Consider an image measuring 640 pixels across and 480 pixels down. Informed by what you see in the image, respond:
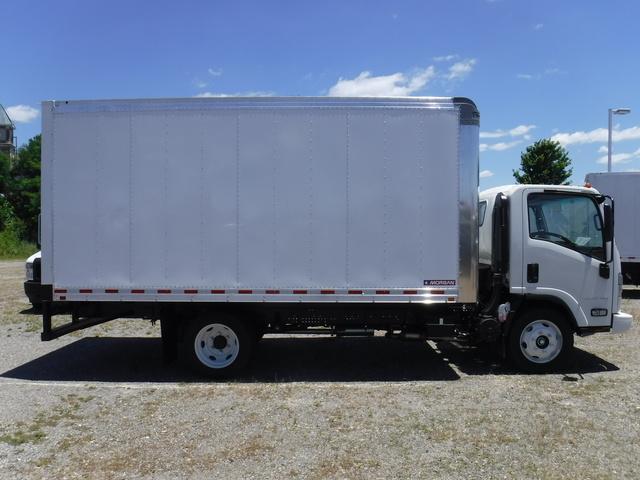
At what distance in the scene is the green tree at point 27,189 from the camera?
41125 millimetres

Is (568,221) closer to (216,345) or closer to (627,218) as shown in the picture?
(216,345)

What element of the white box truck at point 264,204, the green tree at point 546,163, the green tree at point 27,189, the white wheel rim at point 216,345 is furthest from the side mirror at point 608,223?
the green tree at point 27,189

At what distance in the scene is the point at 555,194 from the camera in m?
6.86

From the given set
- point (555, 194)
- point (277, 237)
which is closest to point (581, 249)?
point (555, 194)

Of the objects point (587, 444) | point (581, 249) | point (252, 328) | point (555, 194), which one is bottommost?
point (587, 444)

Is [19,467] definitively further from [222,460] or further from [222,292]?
[222,292]

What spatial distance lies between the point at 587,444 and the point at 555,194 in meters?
3.36

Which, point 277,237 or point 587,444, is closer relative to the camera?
point 587,444

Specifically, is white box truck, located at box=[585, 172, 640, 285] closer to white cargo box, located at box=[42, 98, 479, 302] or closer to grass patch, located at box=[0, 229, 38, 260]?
white cargo box, located at box=[42, 98, 479, 302]

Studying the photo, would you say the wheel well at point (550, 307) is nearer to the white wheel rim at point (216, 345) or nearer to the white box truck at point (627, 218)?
the white wheel rim at point (216, 345)

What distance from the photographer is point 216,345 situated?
6.80m

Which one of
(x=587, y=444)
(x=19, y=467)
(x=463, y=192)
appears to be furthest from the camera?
(x=463, y=192)

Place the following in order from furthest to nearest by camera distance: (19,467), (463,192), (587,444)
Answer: (463,192), (587,444), (19,467)

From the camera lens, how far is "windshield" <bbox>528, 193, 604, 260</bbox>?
267 inches
